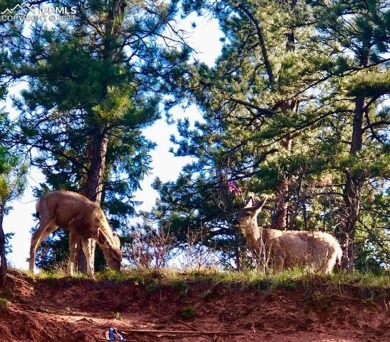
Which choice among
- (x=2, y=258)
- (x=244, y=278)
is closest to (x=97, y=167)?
(x=244, y=278)

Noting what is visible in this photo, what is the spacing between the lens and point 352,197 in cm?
2134

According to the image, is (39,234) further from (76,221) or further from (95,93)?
(95,93)

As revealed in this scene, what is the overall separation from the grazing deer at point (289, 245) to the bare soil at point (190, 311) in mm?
3224

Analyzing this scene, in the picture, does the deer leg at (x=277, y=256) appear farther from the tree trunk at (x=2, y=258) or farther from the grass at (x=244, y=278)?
the tree trunk at (x=2, y=258)

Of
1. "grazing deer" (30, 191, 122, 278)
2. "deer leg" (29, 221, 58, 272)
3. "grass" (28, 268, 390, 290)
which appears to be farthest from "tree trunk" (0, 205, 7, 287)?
"grazing deer" (30, 191, 122, 278)

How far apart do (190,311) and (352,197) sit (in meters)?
9.36

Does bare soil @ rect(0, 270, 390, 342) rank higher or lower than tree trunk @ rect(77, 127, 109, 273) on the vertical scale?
lower

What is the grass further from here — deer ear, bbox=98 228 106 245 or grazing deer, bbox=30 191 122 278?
deer ear, bbox=98 228 106 245

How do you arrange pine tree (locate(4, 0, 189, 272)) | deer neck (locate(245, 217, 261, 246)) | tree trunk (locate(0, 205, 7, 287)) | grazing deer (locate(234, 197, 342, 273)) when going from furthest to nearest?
pine tree (locate(4, 0, 189, 272)) → deer neck (locate(245, 217, 261, 246)) → grazing deer (locate(234, 197, 342, 273)) → tree trunk (locate(0, 205, 7, 287))

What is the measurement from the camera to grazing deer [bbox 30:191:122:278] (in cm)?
1719

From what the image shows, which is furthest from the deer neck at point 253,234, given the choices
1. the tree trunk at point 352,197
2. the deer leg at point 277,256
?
the tree trunk at point 352,197

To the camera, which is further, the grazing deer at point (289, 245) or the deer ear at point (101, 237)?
the deer ear at point (101, 237)

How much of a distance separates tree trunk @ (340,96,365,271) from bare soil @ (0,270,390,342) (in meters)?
2.67

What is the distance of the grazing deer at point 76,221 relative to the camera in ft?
56.4
